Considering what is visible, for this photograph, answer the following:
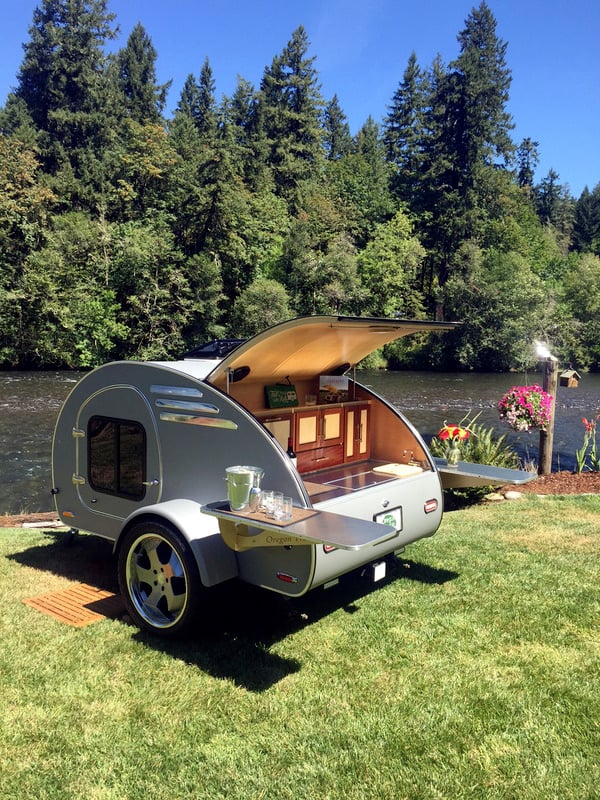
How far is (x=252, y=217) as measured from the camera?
128 ft

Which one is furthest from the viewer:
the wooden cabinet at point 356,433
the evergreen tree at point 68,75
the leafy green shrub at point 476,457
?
the evergreen tree at point 68,75

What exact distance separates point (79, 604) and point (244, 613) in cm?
129

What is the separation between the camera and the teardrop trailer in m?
4.10

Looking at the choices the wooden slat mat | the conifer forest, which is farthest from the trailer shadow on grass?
the conifer forest

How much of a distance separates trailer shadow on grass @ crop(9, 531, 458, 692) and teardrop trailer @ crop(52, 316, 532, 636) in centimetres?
16

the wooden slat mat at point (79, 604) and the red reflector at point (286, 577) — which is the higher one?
the red reflector at point (286, 577)

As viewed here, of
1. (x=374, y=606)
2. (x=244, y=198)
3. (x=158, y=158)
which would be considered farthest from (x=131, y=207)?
(x=374, y=606)

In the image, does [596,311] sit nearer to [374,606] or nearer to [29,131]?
[29,131]

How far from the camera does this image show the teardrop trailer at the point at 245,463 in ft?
13.4

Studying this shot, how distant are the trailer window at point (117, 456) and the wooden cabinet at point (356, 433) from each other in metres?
1.90

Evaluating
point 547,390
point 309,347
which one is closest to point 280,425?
point 309,347

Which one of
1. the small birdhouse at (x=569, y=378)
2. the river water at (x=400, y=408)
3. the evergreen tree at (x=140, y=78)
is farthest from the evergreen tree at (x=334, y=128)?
the small birdhouse at (x=569, y=378)

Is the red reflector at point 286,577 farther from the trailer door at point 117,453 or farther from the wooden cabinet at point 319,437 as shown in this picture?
the wooden cabinet at point 319,437

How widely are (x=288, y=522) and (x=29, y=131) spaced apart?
4684cm
